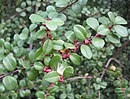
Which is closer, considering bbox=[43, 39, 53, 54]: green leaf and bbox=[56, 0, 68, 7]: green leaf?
bbox=[43, 39, 53, 54]: green leaf

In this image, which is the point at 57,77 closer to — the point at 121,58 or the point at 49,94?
the point at 49,94

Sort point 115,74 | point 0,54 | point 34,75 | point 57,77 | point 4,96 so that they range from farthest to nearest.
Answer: point 115,74 → point 4,96 → point 0,54 → point 34,75 → point 57,77

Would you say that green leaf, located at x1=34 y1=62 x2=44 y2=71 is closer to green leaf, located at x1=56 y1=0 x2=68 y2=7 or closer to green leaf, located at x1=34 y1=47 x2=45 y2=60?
green leaf, located at x1=34 y1=47 x2=45 y2=60

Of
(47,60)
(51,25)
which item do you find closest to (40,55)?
(47,60)

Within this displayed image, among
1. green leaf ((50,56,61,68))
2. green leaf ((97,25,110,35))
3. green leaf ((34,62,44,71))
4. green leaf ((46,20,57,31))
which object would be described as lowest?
green leaf ((34,62,44,71))

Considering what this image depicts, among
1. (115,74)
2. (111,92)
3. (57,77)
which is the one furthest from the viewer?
(111,92)

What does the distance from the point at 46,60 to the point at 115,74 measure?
2.44ft

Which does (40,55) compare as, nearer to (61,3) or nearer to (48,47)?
(48,47)

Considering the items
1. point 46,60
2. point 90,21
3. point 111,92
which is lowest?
point 111,92

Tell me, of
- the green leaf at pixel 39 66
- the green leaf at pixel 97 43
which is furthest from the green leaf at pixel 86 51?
the green leaf at pixel 39 66

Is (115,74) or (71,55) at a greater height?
(71,55)

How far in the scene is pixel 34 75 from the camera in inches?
34.8

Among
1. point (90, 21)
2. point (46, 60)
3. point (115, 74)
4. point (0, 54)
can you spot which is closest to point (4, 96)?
point (0, 54)

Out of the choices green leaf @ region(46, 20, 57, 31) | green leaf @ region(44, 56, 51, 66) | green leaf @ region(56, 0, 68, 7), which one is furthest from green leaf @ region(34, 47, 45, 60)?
green leaf @ region(56, 0, 68, 7)
